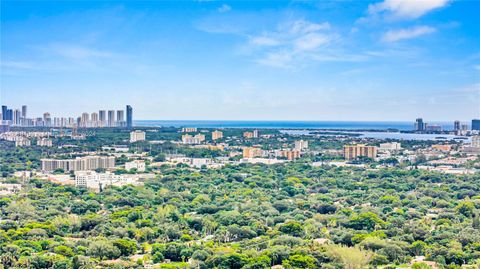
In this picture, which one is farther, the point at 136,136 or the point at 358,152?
the point at 136,136

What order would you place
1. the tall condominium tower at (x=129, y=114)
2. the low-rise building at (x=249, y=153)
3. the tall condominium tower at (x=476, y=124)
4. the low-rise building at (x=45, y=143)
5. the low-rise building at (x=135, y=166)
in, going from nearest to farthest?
the low-rise building at (x=135, y=166), the low-rise building at (x=249, y=153), the low-rise building at (x=45, y=143), the tall condominium tower at (x=476, y=124), the tall condominium tower at (x=129, y=114)

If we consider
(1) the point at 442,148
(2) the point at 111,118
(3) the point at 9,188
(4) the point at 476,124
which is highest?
(2) the point at 111,118

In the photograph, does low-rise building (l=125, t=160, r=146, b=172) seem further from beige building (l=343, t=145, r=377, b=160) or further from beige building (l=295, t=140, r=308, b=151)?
beige building (l=295, t=140, r=308, b=151)

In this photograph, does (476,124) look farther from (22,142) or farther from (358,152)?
(22,142)

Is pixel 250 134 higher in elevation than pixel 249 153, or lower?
higher

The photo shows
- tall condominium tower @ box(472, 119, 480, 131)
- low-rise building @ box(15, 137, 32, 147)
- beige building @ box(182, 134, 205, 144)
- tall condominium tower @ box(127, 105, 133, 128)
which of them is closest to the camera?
low-rise building @ box(15, 137, 32, 147)

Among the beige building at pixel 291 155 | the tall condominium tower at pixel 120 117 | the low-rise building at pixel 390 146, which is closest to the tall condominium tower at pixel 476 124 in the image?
the low-rise building at pixel 390 146

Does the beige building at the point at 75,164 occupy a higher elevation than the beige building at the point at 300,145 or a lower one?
lower

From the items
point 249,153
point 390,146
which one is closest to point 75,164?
point 249,153

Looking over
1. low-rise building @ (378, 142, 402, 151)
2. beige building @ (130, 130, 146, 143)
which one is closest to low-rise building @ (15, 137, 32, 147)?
beige building @ (130, 130, 146, 143)

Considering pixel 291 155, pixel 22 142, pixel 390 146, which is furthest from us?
pixel 390 146

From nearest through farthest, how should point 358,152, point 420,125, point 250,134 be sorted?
point 358,152 → point 250,134 → point 420,125

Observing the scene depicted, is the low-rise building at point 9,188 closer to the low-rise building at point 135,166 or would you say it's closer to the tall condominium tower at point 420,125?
the low-rise building at point 135,166
